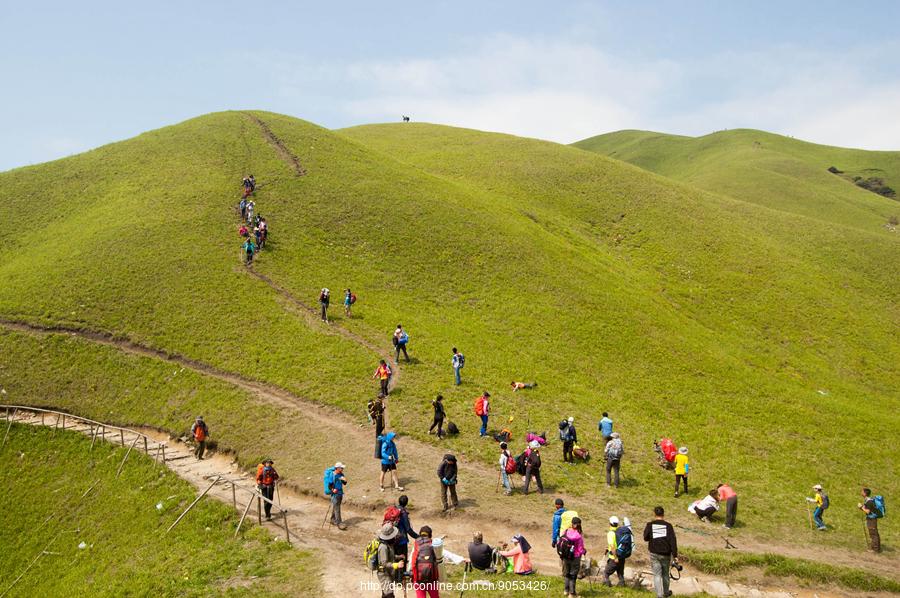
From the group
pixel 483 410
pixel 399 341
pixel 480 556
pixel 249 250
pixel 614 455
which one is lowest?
pixel 480 556

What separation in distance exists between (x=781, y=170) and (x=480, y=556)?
14644 cm

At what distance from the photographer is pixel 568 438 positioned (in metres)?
23.5

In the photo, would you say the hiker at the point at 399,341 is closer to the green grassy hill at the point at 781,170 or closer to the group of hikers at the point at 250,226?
the group of hikers at the point at 250,226

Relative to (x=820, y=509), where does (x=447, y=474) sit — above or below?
above

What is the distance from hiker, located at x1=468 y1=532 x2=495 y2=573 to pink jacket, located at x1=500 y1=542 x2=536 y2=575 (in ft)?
1.49

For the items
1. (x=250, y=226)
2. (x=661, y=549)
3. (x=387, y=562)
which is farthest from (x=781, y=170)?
(x=387, y=562)

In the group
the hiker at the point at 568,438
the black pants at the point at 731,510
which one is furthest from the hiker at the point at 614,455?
the black pants at the point at 731,510

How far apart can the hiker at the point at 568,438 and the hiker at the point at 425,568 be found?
1307cm

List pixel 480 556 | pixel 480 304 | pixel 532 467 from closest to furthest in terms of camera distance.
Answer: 1. pixel 480 556
2. pixel 532 467
3. pixel 480 304

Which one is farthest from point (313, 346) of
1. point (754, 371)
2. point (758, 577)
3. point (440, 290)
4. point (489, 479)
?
point (754, 371)

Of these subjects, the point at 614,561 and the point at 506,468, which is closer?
the point at 614,561

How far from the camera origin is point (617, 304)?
1711 inches

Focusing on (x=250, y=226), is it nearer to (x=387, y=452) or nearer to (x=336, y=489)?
(x=387, y=452)

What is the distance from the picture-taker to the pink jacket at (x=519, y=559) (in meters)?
14.5
